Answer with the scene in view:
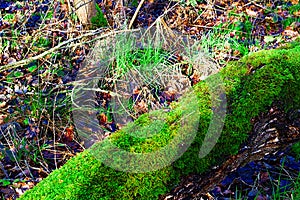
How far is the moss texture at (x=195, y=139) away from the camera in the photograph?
1.91 m

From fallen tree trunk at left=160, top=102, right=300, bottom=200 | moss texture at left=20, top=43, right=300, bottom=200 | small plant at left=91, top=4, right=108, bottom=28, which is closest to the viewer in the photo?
moss texture at left=20, top=43, right=300, bottom=200

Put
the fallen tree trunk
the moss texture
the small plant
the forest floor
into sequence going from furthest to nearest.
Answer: the small plant < the forest floor < the fallen tree trunk < the moss texture

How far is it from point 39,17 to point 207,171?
13.0 feet

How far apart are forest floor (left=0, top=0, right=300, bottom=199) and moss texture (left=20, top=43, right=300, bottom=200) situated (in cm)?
24

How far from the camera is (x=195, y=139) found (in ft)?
6.95

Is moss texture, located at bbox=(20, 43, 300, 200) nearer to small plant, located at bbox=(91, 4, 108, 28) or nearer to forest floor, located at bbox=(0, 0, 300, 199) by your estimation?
forest floor, located at bbox=(0, 0, 300, 199)

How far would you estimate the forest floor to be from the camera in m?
2.89

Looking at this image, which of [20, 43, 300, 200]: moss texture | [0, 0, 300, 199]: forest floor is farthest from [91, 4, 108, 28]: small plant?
[20, 43, 300, 200]: moss texture

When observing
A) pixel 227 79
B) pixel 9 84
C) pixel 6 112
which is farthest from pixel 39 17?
pixel 227 79

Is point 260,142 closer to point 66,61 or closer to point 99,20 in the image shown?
point 66,61

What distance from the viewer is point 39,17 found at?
519 cm

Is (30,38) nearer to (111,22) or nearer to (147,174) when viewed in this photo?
(111,22)

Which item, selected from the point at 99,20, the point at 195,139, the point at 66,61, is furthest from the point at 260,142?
the point at 99,20

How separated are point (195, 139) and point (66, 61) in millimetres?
2711
